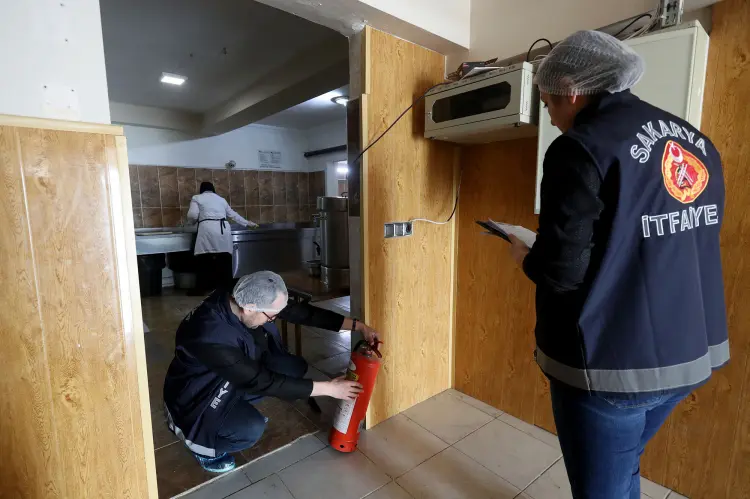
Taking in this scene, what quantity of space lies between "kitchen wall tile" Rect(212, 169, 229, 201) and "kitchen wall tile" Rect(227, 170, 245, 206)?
58mm

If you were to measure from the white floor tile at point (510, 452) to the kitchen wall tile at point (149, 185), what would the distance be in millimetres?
4967

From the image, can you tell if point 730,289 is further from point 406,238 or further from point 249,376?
point 249,376

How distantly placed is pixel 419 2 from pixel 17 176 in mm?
1622

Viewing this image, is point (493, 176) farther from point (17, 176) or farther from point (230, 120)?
point (230, 120)

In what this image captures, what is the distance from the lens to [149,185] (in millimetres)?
5062

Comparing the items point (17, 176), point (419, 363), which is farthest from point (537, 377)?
point (17, 176)

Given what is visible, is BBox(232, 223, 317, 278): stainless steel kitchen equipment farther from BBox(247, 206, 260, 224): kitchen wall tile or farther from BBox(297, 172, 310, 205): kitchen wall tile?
BBox(297, 172, 310, 205): kitchen wall tile

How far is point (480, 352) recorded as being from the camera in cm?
214

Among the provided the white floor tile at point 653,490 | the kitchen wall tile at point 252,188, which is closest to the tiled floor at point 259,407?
the white floor tile at point 653,490

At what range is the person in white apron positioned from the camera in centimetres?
435

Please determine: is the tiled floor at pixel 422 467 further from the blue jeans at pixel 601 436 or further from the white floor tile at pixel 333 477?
the blue jeans at pixel 601 436

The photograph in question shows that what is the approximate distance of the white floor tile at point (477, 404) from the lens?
6.81 feet

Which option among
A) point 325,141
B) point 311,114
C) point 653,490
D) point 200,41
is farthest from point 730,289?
point 325,141

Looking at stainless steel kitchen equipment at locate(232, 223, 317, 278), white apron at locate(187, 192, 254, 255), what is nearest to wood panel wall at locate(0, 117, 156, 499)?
white apron at locate(187, 192, 254, 255)
